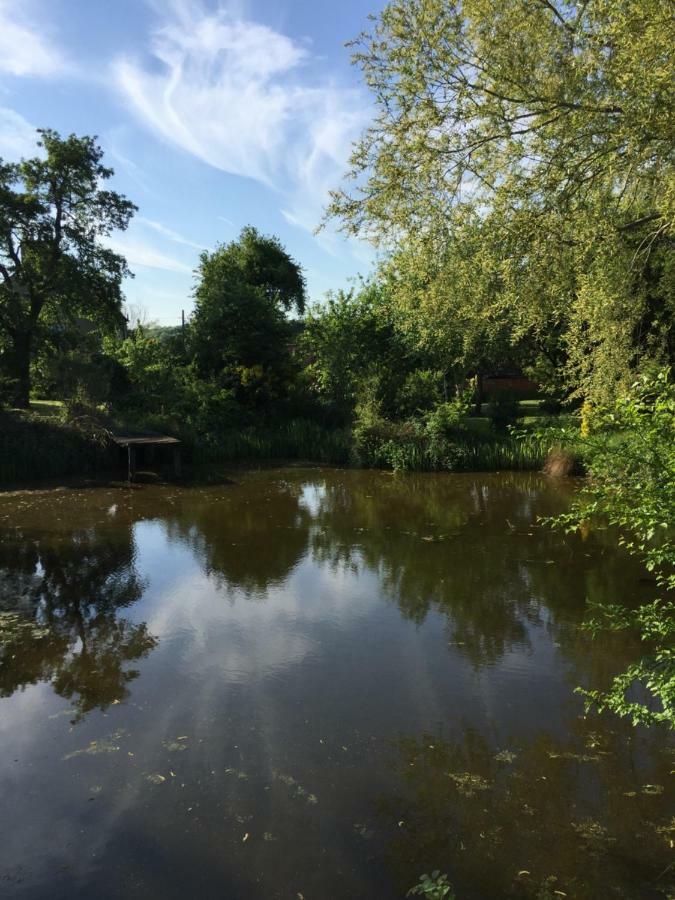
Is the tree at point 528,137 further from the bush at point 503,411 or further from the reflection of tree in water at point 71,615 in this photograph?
the bush at point 503,411

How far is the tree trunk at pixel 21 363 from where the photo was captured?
20891mm

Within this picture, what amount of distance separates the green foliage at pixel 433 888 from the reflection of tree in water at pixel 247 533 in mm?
5152

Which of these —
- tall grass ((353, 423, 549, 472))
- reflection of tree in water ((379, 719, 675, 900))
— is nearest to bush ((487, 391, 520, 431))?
tall grass ((353, 423, 549, 472))

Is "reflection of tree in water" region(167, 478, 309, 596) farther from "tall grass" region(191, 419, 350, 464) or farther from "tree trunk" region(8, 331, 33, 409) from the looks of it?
"tree trunk" region(8, 331, 33, 409)

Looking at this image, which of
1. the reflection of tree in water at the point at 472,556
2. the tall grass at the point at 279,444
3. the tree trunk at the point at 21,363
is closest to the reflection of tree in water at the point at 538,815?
the reflection of tree in water at the point at 472,556

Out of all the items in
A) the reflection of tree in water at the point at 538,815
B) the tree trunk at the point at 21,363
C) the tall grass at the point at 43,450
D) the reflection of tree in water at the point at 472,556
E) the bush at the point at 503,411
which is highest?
the tree trunk at the point at 21,363

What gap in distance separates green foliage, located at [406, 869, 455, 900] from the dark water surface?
64mm

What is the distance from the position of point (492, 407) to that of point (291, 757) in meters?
18.1

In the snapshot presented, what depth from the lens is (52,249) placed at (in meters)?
22.6

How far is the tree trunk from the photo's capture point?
68.5ft

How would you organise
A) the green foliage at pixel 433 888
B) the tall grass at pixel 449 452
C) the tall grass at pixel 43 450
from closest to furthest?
1. the green foliage at pixel 433 888
2. the tall grass at pixel 43 450
3. the tall grass at pixel 449 452

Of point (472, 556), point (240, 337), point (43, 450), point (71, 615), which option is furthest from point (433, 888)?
point (240, 337)

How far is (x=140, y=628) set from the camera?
23.1 ft

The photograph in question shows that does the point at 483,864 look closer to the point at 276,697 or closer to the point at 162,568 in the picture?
the point at 276,697
